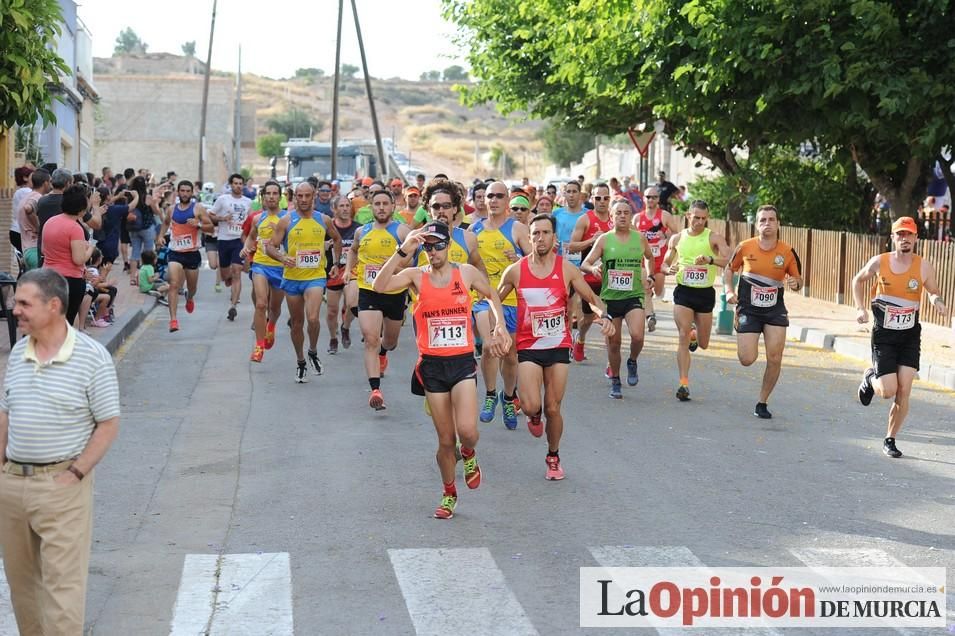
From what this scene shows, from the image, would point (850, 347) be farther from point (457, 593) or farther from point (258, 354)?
point (457, 593)

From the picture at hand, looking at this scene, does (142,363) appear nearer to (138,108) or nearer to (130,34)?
(138,108)

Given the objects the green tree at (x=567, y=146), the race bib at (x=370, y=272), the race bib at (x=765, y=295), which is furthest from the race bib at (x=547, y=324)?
the green tree at (x=567, y=146)

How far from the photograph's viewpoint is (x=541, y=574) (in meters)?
7.25

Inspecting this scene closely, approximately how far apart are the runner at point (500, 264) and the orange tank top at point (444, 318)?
2428 mm

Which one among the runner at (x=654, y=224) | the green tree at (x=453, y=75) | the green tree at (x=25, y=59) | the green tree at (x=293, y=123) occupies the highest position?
the green tree at (x=453, y=75)

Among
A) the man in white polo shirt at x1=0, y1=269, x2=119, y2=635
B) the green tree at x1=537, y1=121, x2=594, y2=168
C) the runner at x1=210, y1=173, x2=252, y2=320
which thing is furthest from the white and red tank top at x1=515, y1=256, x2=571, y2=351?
the green tree at x1=537, y1=121, x2=594, y2=168

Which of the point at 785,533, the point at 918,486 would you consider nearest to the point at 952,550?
the point at 785,533

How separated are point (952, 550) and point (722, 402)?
532 cm

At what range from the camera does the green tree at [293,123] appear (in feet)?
414

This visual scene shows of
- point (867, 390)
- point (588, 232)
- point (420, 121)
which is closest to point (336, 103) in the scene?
point (588, 232)

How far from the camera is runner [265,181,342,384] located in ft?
46.3

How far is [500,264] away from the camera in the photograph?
41.8 ft

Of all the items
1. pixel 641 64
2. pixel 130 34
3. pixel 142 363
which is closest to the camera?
pixel 142 363

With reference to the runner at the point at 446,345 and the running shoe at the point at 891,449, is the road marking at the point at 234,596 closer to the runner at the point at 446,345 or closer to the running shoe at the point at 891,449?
the runner at the point at 446,345
